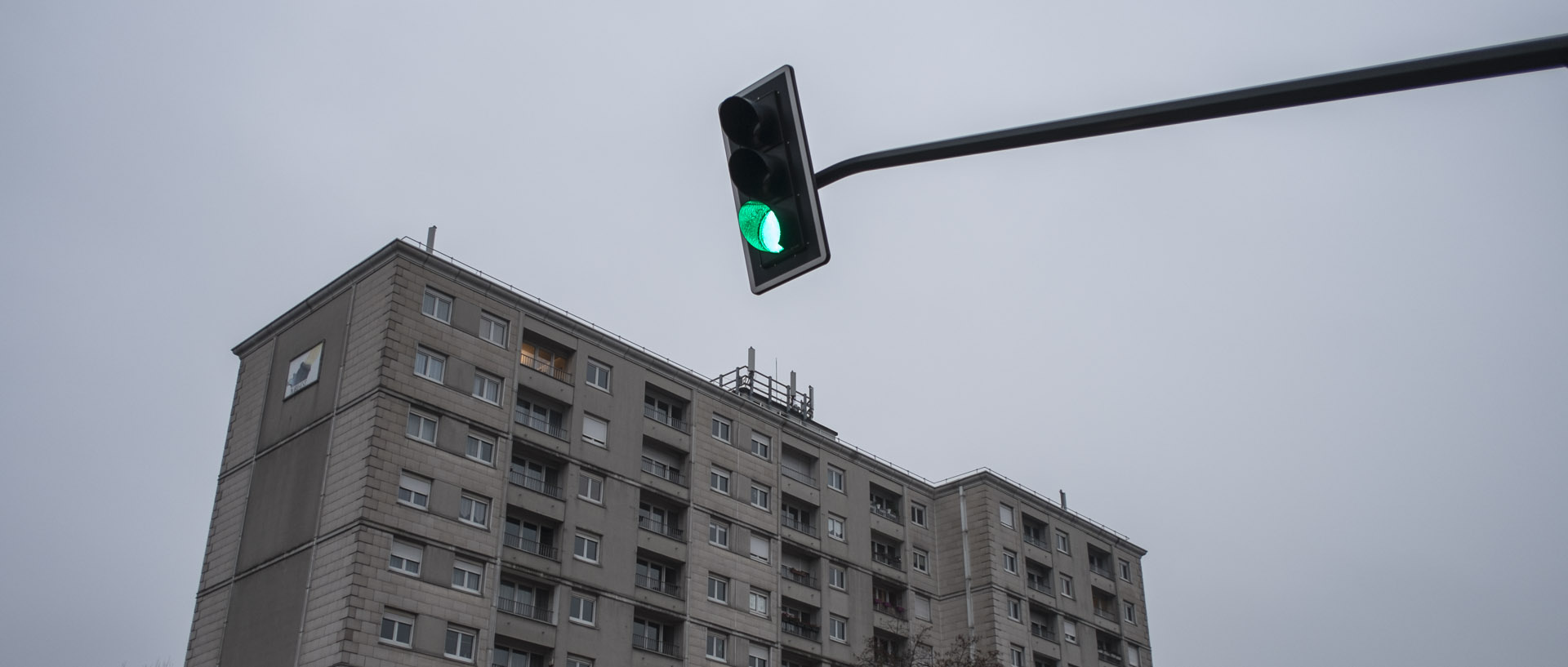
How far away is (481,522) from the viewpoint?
51.9m

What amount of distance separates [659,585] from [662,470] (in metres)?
5.18

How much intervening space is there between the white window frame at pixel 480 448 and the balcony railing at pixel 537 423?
1811mm

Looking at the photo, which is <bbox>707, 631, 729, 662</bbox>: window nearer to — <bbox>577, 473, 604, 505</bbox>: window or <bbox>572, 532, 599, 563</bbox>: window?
<bbox>572, 532, 599, 563</bbox>: window

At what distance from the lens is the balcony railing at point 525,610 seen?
51844mm

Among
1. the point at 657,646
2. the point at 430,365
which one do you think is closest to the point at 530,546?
the point at 657,646

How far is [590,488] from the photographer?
56375 millimetres

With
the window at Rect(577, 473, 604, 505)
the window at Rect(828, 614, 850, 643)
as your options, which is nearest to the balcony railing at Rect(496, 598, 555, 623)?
the window at Rect(577, 473, 604, 505)

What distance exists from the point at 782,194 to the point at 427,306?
156ft

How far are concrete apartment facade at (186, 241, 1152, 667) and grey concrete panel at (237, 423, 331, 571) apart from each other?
0.12 m

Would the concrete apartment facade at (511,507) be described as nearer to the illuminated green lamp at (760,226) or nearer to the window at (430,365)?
the window at (430,365)

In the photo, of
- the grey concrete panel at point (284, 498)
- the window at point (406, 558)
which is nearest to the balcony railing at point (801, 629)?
the window at point (406, 558)

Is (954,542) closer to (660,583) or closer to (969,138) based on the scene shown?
(660,583)

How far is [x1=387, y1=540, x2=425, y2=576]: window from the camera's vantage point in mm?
48572

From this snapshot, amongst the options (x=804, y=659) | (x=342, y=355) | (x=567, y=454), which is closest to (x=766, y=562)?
(x=804, y=659)
